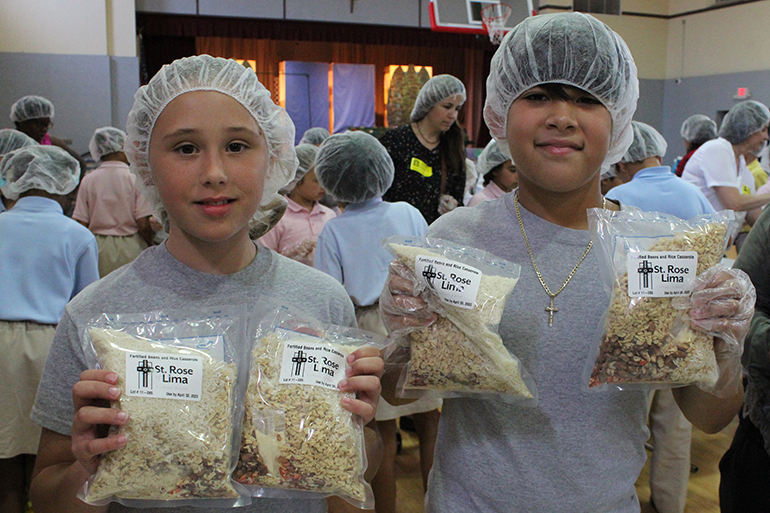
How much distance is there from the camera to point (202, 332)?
36.8 inches

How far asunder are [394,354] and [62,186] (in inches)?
89.8

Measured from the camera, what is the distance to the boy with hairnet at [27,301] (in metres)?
2.38

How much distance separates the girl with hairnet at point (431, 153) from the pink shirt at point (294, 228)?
1.43ft

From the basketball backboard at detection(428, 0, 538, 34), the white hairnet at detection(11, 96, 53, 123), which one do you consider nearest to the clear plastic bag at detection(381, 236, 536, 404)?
the white hairnet at detection(11, 96, 53, 123)

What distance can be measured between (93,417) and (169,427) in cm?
10

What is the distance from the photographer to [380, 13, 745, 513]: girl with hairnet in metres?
1.08

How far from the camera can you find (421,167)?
344 centimetres

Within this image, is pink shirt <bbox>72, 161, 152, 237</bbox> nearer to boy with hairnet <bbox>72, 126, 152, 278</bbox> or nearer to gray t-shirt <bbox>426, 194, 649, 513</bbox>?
boy with hairnet <bbox>72, 126, 152, 278</bbox>

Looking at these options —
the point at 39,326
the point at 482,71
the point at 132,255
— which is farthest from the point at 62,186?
the point at 482,71

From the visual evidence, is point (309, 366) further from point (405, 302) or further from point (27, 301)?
point (27, 301)

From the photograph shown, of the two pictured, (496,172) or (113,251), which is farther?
(113,251)

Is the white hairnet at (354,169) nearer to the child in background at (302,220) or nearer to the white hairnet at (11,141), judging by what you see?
the child in background at (302,220)

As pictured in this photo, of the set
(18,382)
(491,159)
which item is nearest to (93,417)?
(18,382)

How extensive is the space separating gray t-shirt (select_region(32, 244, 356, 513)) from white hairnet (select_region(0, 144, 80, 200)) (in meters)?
1.92
